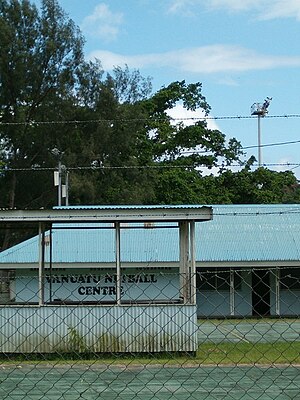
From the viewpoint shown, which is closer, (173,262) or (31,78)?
(173,262)

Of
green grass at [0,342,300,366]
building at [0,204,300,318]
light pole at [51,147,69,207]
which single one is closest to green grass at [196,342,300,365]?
green grass at [0,342,300,366]

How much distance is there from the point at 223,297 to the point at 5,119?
1814cm

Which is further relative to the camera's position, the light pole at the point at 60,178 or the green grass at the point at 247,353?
the light pole at the point at 60,178

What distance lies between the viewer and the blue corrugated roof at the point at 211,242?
31922 millimetres

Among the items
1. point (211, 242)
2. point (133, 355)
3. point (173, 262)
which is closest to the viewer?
Answer: point (133, 355)

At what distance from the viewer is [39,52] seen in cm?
4512

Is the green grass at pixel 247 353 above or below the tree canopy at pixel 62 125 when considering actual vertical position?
below

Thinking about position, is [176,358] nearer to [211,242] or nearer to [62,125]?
[211,242]

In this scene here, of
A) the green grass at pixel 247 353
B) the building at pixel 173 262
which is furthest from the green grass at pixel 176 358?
Answer: the building at pixel 173 262

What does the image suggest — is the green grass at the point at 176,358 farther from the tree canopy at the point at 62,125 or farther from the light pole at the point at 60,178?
the tree canopy at the point at 62,125

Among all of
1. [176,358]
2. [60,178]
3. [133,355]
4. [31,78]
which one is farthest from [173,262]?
[31,78]

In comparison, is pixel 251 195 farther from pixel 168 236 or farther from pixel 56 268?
pixel 56 268

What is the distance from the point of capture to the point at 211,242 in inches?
1323

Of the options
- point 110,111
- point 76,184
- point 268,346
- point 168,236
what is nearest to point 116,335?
point 268,346
